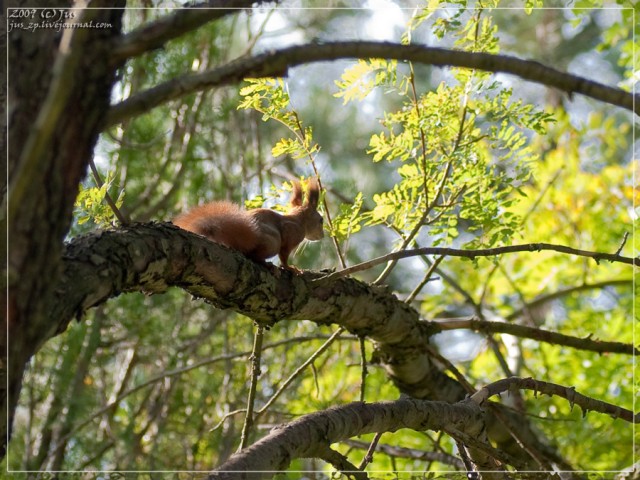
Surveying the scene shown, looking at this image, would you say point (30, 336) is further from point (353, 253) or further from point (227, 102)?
point (353, 253)

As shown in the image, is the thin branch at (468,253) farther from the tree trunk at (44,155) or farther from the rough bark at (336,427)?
the tree trunk at (44,155)

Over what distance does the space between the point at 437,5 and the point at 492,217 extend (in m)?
0.68

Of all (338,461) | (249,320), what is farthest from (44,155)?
(249,320)

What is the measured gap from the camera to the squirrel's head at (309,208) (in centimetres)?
271

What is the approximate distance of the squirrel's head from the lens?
8.87 ft

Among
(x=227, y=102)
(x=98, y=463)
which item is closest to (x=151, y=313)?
(x=98, y=463)

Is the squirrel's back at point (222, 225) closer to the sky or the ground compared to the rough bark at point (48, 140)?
closer to the sky

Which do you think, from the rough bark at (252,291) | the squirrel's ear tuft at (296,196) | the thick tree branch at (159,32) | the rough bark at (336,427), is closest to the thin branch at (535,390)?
the rough bark at (336,427)

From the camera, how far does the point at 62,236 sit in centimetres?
110

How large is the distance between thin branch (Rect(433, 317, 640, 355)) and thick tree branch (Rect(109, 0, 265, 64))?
5.81 ft

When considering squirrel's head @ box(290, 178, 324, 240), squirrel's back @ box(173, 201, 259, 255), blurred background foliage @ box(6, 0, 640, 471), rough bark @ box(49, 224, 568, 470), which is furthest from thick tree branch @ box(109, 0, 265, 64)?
squirrel's head @ box(290, 178, 324, 240)

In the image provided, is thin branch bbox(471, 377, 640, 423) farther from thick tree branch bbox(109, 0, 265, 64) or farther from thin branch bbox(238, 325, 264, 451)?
thick tree branch bbox(109, 0, 265, 64)

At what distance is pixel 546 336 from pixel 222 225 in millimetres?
1168

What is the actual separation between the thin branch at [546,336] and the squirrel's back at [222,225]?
0.81 metres
